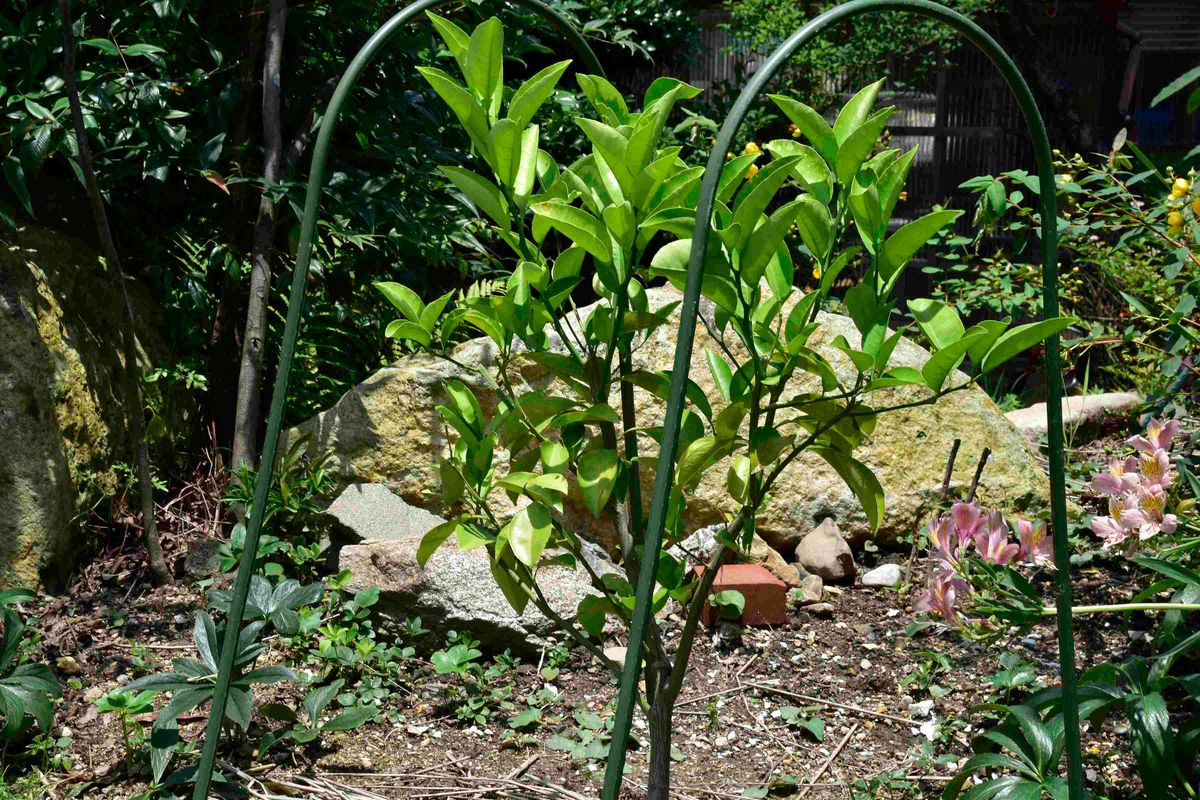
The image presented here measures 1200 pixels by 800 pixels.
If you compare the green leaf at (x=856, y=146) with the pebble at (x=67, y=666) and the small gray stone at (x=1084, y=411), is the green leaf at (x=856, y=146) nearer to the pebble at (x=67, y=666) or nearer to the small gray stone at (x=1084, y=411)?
the pebble at (x=67, y=666)

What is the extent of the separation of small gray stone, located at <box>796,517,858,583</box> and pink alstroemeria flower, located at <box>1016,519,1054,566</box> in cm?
128

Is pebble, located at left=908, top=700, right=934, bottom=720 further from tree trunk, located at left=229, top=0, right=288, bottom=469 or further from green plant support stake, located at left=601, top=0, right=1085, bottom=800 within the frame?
tree trunk, located at left=229, top=0, right=288, bottom=469

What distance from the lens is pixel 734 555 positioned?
3293 mm

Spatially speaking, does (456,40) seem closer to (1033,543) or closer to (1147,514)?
(1033,543)

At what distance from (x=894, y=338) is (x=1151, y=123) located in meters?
6.85

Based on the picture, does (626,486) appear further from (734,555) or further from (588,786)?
(734,555)

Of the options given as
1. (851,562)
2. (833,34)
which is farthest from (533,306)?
(833,34)

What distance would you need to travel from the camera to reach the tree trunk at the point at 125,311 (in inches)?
114

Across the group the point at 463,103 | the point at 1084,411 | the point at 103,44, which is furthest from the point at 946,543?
the point at 1084,411

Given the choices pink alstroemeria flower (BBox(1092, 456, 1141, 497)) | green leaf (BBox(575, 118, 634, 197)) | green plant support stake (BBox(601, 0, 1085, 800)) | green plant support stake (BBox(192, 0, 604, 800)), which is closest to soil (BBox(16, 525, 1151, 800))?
pink alstroemeria flower (BBox(1092, 456, 1141, 497))

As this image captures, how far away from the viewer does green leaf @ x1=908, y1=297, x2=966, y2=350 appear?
150cm

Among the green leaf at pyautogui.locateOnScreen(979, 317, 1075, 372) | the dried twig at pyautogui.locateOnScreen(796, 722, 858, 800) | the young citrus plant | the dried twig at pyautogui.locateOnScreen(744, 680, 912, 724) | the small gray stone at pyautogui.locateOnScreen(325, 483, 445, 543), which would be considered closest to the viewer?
the green leaf at pyautogui.locateOnScreen(979, 317, 1075, 372)

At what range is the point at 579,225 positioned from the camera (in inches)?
59.3

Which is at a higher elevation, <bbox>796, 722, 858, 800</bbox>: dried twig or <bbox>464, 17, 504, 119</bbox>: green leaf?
<bbox>464, 17, 504, 119</bbox>: green leaf
